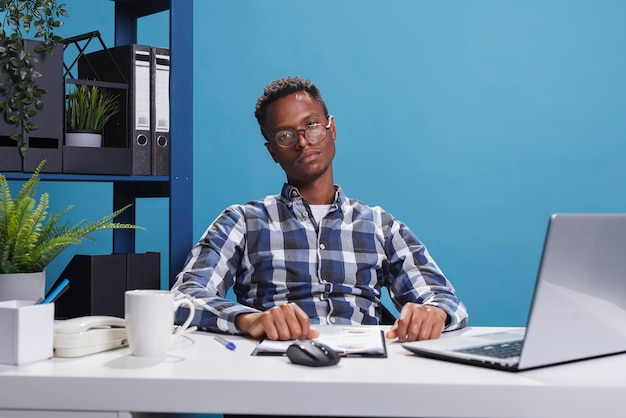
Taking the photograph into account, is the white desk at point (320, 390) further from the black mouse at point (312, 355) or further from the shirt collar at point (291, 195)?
the shirt collar at point (291, 195)

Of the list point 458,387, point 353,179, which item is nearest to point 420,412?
point 458,387

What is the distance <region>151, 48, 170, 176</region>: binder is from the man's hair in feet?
0.87

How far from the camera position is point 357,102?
3260 mm

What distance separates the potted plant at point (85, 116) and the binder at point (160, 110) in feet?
0.40

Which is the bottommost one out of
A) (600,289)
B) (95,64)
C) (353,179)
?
(600,289)

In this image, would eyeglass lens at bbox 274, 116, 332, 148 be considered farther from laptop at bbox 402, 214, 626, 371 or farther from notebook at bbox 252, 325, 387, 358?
laptop at bbox 402, 214, 626, 371

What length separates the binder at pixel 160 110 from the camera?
2139mm

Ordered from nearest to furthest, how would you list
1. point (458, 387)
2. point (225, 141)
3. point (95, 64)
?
point (458, 387) < point (95, 64) < point (225, 141)

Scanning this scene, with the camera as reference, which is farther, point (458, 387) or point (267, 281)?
point (267, 281)

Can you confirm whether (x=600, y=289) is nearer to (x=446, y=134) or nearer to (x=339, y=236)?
(x=339, y=236)

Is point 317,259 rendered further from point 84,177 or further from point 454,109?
point 454,109

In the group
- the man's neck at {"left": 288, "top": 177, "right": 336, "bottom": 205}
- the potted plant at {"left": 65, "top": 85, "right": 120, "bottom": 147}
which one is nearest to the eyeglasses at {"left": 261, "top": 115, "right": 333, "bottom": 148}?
the man's neck at {"left": 288, "top": 177, "right": 336, "bottom": 205}

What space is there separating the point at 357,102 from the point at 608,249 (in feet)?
7.11

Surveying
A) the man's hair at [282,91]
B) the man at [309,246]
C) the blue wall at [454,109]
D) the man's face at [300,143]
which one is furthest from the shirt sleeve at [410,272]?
the blue wall at [454,109]
